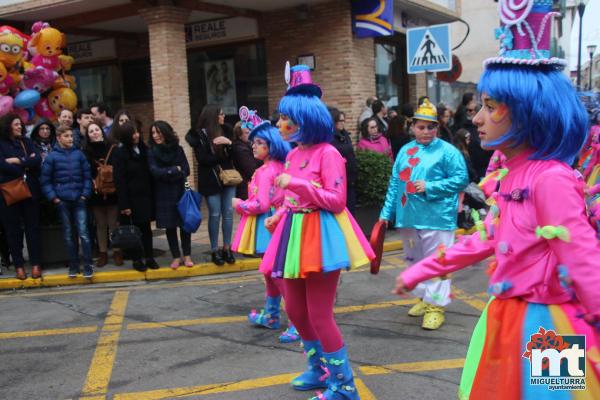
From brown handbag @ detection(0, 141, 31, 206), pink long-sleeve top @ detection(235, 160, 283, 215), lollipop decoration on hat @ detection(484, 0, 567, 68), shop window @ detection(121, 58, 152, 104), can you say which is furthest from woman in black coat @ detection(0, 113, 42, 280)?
shop window @ detection(121, 58, 152, 104)

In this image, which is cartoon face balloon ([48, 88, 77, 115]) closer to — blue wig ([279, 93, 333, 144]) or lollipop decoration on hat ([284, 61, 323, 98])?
lollipop decoration on hat ([284, 61, 323, 98])

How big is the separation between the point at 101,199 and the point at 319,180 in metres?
4.84

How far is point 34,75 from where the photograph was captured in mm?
9680

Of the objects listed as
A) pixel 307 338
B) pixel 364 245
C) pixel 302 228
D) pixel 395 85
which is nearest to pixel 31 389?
pixel 307 338

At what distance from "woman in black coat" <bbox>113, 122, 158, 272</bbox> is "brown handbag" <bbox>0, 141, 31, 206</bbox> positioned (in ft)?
3.39

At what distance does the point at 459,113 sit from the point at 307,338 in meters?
8.15

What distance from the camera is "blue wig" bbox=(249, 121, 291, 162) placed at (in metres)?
4.72

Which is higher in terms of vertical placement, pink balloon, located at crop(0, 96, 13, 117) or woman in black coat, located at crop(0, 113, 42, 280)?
pink balloon, located at crop(0, 96, 13, 117)

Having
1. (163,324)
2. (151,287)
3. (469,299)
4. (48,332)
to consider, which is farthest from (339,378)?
(151,287)

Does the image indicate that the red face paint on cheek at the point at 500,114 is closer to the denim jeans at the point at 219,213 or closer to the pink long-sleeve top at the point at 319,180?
the pink long-sleeve top at the point at 319,180

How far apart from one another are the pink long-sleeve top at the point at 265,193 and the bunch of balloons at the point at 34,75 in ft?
19.7

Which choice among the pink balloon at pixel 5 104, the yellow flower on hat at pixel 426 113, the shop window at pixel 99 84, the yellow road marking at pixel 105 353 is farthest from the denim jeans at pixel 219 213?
the shop window at pixel 99 84

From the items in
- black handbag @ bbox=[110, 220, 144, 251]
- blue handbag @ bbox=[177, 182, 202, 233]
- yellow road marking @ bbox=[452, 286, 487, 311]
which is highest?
blue handbag @ bbox=[177, 182, 202, 233]

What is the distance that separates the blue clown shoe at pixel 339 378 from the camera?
3449mm
